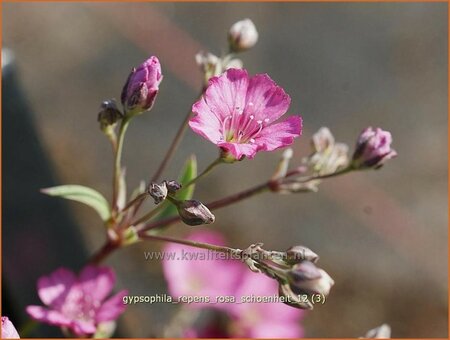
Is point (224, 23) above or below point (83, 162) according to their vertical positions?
above

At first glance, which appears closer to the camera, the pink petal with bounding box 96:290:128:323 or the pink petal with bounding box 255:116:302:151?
the pink petal with bounding box 255:116:302:151

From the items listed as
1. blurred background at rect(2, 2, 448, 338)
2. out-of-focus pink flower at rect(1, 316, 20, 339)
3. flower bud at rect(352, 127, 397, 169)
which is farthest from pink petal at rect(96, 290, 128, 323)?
blurred background at rect(2, 2, 448, 338)

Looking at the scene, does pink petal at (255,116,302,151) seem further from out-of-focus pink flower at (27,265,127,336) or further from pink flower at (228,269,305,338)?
pink flower at (228,269,305,338)

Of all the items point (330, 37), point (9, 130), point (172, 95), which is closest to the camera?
point (9, 130)

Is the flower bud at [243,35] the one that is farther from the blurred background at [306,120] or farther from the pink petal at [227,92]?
the blurred background at [306,120]

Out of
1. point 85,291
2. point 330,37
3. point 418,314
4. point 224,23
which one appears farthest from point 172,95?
point 85,291

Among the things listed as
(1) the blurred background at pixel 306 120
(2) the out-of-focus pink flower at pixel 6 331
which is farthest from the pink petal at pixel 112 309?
(1) the blurred background at pixel 306 120

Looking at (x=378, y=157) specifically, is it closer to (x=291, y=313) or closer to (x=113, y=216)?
(x=113, y=216)
